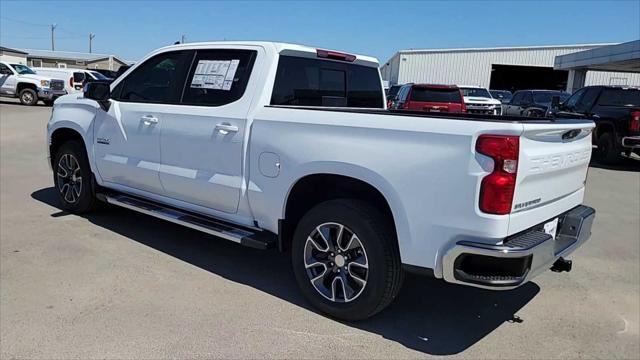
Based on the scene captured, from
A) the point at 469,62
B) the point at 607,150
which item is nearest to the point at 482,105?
the point at 607,150

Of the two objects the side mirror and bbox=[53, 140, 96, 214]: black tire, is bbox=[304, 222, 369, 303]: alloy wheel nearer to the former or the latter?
the side mirror

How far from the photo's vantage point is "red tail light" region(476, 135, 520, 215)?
2.88 metres

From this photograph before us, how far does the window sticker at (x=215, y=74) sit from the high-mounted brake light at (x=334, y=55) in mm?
770

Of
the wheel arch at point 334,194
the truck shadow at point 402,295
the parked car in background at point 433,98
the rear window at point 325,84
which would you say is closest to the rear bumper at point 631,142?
the parked car in background at point 433,98

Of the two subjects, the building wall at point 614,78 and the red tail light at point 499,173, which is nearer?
the red tail light at point 499,173

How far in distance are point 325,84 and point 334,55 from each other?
29cm

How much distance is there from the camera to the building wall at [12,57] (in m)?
60.2

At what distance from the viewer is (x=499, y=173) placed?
9.52 feet

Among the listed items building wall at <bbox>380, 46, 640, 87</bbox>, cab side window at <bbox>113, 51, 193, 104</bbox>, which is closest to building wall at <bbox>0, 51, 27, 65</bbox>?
building wall at <bbox>380, 46, 640, 87</bbox>

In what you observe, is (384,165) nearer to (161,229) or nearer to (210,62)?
(210,62)

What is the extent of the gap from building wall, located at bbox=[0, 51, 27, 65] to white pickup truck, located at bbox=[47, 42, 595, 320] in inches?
2497

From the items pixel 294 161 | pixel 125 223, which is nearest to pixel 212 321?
pixel 294 161

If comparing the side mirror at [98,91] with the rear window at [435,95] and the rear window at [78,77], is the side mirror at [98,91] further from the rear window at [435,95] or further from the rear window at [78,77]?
the rear window at [78,77]

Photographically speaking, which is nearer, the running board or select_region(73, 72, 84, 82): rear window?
the running board
